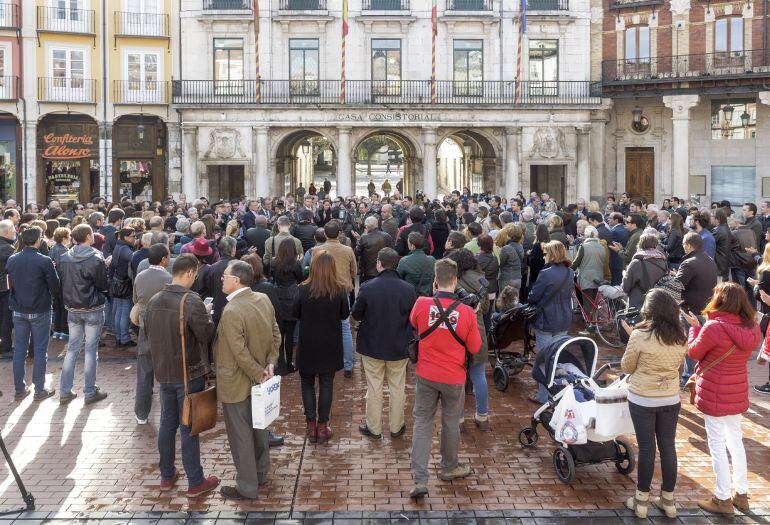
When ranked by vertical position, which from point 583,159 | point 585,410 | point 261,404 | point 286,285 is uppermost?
point 583,159

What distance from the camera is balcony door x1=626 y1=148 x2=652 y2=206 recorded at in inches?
1419

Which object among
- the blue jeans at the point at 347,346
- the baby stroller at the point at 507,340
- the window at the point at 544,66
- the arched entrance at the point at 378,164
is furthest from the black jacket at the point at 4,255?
the arched entrance at the point at 378,164

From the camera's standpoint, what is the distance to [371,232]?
44.4ft

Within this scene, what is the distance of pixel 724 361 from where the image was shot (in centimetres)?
730

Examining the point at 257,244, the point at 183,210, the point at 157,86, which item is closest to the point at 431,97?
the point at 157,86

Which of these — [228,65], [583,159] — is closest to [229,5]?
[228,65]

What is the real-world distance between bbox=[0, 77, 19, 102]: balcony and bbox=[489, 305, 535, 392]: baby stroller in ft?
91.1

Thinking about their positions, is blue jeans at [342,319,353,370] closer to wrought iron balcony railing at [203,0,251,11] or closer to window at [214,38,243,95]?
window at [214,38,243,95]

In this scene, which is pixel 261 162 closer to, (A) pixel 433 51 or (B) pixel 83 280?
(A) pixel 433 51

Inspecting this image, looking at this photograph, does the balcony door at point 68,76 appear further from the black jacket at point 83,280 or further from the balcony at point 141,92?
the black jacket at point 83,280

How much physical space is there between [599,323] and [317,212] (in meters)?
9.50

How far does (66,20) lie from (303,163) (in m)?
15.6

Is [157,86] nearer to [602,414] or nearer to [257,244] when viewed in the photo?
[257,244]

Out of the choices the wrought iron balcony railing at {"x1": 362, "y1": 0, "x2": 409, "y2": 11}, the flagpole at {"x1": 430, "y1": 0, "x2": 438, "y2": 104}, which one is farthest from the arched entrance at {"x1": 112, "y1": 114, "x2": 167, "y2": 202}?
the flagpole at {"x1": 430, "y1": 0, "x2": 438, "y2": 104}
